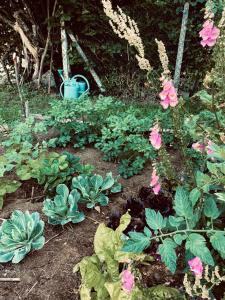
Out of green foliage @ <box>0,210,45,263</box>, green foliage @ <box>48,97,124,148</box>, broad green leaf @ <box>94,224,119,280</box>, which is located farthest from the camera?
green foliage @ <box>48,97,124,148</box>

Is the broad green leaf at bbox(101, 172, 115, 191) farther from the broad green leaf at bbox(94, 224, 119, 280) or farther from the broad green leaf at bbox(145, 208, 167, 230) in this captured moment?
the broad green leaf at bbox(145, 208, 167, 230)

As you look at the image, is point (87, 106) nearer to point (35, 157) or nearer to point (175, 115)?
point (35, 157)

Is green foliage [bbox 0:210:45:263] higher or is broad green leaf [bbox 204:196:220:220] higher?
broad green leaf [bbox 204:196:220:220]

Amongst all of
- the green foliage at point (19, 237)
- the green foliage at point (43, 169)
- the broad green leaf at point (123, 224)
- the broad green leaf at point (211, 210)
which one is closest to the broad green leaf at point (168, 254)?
the broad green leaf at point (211, 210)

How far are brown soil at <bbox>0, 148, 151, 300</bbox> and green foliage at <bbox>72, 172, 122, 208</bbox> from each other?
10 cm

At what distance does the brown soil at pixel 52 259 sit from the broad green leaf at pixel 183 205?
1.15 meters

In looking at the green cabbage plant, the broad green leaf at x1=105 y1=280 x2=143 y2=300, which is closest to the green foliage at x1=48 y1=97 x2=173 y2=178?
the green cabbage plant

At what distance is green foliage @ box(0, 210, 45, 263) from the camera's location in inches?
112

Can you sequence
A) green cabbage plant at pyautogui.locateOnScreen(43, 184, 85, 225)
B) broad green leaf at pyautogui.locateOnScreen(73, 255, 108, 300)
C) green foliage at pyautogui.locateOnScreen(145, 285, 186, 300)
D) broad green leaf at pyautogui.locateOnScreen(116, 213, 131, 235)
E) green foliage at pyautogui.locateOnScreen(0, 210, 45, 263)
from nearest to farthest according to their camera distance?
green foliage at pyautogui.locateOnScreen(145, 285, 186, 300), broad green leaf at pyautogui.locateOnScreen(73, 255, 108, 300), broad green leaf at pyautogui.locateOnScreen(116, 213, 131, 235), green foliage at pyautogui.locateOnScreen(0, 210, 45, 263), green cabbage plant at pyautogui.locateOnScreen(43, 184, 85, 225)

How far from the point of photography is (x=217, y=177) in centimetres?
186

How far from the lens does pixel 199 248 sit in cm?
163

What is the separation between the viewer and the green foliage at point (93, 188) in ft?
11.0

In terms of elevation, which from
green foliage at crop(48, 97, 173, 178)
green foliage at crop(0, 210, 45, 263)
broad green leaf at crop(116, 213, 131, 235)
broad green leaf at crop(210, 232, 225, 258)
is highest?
broad green leaf at crop(210, 232, 225, 258)

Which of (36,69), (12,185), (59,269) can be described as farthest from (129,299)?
(36,69)
